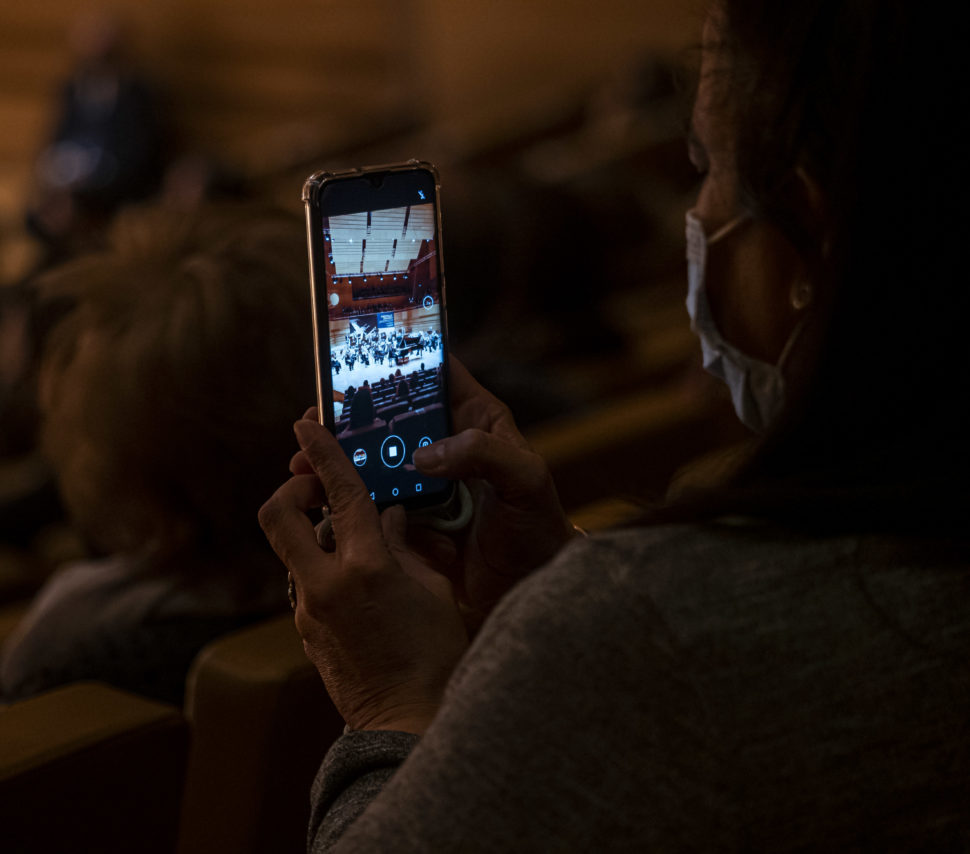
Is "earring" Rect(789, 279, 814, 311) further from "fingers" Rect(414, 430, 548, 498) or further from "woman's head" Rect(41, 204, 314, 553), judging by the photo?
"woman's head" Rect(41, 204, 314, 553)

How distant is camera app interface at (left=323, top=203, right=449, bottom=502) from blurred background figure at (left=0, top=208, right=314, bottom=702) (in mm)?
285

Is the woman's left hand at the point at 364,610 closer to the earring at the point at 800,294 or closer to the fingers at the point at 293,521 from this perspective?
the fingers at the point at 293,521

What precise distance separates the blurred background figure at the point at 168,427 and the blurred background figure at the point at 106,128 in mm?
5402

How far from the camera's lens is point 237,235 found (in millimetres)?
1173

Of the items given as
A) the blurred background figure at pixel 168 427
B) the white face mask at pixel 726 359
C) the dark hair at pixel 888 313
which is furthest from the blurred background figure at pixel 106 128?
the dark hair at pixel 888 313

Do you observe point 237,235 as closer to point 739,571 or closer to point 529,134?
point 739,571

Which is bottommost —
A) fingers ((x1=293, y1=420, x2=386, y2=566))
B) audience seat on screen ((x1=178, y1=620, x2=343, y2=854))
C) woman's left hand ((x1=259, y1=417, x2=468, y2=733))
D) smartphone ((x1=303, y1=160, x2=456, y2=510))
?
audience seat on screen ((x1=178, y1=620, x2=343, y2=854))

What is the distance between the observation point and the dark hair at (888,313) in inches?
21.8

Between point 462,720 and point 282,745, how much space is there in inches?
19.6

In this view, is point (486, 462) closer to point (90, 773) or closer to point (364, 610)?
point (364, 610)

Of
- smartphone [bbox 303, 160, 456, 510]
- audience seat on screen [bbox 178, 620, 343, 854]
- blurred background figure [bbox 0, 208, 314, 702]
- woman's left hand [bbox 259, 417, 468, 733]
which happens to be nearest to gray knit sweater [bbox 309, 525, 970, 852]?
woman's left hand [bbox 259, 417, 468, 733]

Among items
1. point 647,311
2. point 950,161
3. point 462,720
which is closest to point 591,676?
point 462,720

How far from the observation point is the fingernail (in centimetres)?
77

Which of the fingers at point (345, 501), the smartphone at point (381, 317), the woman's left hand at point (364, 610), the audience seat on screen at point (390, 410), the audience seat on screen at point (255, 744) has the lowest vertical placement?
the audience seat on screen at point (255, 744)
